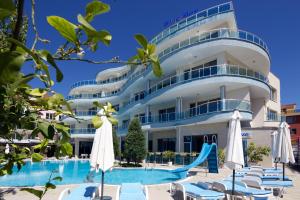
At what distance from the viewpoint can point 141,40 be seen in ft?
2.87

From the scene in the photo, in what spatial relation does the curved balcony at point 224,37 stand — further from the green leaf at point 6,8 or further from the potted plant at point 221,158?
the green leaf at point 6,8

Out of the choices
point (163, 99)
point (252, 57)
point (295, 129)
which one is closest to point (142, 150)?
point (163, 99)

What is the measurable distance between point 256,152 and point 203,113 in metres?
5.27

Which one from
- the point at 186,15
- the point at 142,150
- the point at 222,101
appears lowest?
the point at 142,150

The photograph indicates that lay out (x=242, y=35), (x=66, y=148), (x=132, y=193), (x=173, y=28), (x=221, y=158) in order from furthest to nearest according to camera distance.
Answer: (x=173, y=28), (x=242, y=35), (x=221, y=158), (x=132, y=193), (x=66, y=148)

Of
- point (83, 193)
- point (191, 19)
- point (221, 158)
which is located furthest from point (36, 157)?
point (191, 19)

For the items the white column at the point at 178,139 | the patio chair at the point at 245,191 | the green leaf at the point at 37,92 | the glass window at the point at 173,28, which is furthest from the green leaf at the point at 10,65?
the glass window at the point at 173,28

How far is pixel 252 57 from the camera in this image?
28.2 metres

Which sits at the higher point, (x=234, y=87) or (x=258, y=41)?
(x=258, y=41)

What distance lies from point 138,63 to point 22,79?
17.3 inches

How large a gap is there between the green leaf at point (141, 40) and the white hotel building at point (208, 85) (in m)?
21.4

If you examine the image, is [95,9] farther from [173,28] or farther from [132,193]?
[173,28]

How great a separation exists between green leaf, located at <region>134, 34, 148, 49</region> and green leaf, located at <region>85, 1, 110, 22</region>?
12 cm

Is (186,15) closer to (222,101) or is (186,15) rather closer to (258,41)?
(258,41)
